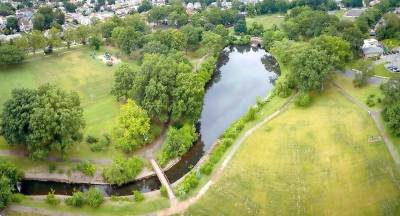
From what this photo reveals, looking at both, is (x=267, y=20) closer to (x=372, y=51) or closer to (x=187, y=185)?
(x=372, y=51)

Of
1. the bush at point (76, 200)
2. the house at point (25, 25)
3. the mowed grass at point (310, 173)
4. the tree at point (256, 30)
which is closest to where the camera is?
the mowed grass at point (310, 173)

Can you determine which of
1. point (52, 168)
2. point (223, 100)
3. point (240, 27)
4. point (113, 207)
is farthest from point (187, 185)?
point (240, 27)

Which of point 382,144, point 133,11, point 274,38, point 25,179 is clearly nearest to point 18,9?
point 133,11

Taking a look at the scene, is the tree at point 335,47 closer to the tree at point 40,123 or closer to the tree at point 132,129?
the tree at point 132,129

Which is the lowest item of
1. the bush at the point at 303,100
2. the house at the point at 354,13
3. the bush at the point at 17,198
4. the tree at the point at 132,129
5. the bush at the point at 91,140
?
the bush at the point at 17,198

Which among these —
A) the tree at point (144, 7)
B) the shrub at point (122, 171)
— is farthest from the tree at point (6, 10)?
the shrub at point (122, 171)

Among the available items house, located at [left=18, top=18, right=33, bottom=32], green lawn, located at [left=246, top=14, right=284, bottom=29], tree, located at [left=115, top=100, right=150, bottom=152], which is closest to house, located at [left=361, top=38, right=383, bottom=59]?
green lawn, located at [left=246, top=14, right=284, bottom=29]
